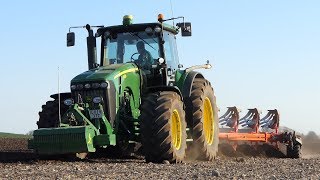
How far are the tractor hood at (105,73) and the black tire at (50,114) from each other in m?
0.99

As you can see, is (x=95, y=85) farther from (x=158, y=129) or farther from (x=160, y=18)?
(x=160, y=18)

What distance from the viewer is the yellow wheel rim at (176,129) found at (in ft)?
42.0

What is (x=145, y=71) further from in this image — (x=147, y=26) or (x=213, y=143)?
(x=213, y=143)

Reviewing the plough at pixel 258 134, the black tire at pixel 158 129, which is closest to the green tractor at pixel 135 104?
the black tire at pixel 158 129

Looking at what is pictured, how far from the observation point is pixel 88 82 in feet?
42.1

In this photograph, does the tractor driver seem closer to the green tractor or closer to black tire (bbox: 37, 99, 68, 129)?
the green tractor

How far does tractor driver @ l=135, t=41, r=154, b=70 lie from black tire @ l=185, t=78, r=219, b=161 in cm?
113

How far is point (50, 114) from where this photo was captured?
44.7 ft

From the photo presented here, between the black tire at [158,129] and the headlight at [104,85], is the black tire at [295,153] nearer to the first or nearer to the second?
the black tire at [158,129]

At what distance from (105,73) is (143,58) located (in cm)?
141

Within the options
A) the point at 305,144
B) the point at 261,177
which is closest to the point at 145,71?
the point at 261,177

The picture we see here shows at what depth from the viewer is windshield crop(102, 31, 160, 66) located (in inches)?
554

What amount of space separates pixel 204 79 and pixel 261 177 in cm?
633

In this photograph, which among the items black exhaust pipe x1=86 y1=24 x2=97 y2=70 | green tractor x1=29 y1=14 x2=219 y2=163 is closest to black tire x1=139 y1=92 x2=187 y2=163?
green tractor x1=29 y1=14 x2=219 y2=163
